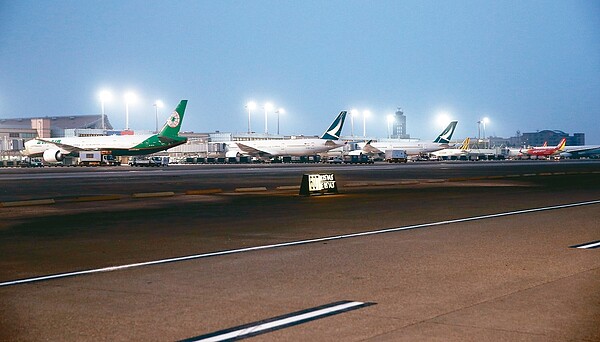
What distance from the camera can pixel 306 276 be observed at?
10.4 meters

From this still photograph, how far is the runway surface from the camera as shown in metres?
7.33

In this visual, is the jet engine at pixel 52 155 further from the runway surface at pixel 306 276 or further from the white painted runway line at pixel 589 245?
the white painted runway line at pixel 589 245

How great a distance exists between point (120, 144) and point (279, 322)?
89527 mm

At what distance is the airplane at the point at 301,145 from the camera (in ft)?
352

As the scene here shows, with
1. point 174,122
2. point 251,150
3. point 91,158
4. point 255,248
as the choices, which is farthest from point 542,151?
point 255,248

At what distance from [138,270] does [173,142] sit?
79.7 metres

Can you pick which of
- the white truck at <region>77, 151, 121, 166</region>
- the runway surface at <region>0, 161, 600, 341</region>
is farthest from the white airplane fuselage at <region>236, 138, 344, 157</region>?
the runway surface at <region>0, 161, 600, 341</region>

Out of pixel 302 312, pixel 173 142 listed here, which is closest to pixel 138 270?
pixel 302 312

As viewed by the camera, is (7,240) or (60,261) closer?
(60,261)

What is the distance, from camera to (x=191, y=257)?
12523mm

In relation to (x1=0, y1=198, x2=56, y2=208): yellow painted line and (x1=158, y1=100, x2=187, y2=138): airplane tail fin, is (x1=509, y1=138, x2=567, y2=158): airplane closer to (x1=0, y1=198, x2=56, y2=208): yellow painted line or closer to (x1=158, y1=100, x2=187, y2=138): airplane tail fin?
(x1=158, y1=100, x2=187, y2=138): airplane tail fin

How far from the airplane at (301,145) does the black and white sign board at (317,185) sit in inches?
2948

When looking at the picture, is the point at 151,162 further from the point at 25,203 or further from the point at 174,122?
the point at 25,203

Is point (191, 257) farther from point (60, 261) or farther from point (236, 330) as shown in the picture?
point (236, 330)
